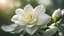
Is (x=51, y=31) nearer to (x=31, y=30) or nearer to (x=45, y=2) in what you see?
(x=31, y=30)

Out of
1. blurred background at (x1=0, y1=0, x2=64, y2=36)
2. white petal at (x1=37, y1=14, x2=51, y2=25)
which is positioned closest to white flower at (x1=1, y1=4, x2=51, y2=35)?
white petal at (x1=37, y1=14, x2=51, y2=25)

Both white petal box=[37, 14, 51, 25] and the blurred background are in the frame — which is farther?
the blurred background

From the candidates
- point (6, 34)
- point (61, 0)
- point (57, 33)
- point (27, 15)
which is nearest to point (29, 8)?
point (27, 15)

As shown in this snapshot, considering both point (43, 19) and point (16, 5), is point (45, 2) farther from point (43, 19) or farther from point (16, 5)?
point (43, 19)

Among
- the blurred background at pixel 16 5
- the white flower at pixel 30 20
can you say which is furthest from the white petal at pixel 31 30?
the blurred background at pixel 16 5

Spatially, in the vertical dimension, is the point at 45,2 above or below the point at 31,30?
above

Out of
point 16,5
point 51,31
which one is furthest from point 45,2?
point 51,31

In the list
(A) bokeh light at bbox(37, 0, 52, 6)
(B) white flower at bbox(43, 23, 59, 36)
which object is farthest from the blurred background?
(B) white flower at bbox(43, 23, 59, 36)

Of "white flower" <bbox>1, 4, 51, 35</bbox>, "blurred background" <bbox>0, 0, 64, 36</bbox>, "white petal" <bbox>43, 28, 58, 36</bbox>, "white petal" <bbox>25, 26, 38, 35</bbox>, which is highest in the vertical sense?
"blurred background" <bbox>0, 0, 64, 36</bbox>

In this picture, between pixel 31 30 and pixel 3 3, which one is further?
pixel 3 3

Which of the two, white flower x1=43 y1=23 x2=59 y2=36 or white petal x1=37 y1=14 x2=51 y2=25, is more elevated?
white petal x1=37 y1=14 x2=51 y2=25

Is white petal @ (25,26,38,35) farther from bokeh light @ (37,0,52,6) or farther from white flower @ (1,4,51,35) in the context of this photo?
bokeh light @ (37,0,52,6)
